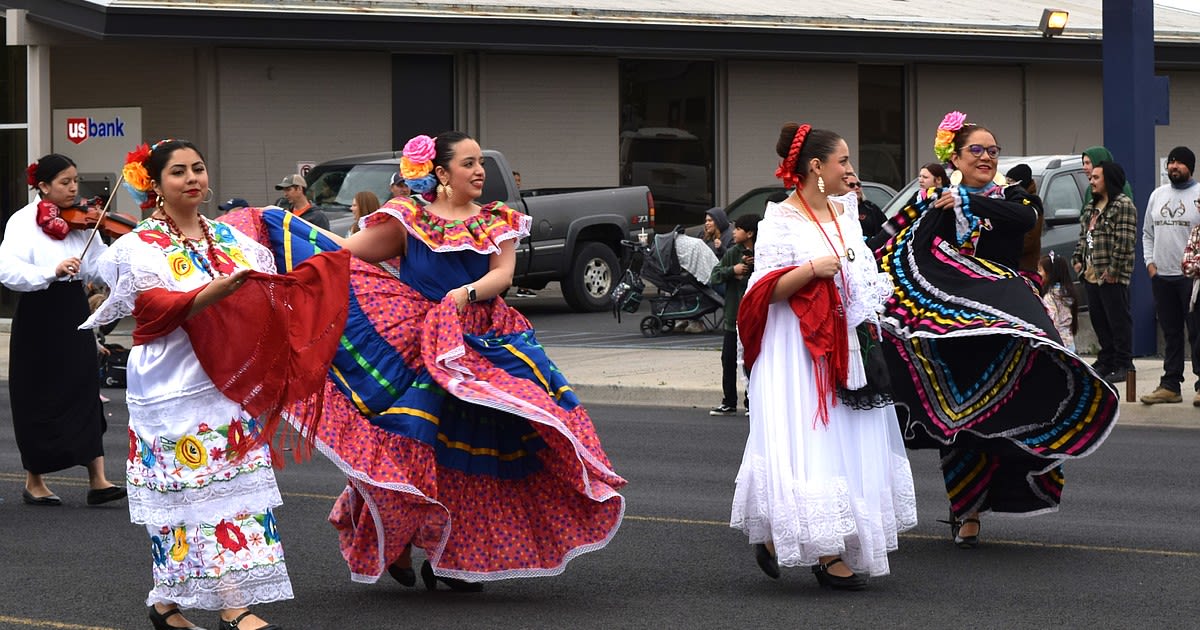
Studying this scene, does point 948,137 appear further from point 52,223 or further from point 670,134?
point 670,134

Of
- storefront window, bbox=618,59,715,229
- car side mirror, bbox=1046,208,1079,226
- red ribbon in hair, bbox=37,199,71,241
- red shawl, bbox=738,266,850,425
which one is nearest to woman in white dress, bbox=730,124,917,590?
red shawl, bbox=738,266,850,425

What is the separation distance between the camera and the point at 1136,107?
656 inches

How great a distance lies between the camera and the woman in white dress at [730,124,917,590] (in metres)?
7.39

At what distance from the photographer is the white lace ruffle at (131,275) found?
6539 millimetres

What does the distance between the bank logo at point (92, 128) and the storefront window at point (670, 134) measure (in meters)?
7.80

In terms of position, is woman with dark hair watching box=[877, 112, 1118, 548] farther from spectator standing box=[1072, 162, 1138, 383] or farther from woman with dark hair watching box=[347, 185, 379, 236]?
woman with dark hair watching box=[347, 185, 379, 236]

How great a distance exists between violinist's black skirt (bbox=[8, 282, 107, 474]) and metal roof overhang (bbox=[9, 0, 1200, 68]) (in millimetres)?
13865

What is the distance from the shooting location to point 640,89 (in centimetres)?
2848

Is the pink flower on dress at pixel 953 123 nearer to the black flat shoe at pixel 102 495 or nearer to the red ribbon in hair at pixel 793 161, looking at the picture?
the red ribbon in hair at pixel 793 161

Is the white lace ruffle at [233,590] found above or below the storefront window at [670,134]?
below

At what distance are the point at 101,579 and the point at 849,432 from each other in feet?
10.8

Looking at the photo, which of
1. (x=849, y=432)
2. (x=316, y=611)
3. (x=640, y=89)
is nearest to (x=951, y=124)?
(x=849, y=432)

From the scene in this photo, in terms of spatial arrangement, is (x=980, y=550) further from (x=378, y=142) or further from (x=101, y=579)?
(x=378, y=142)

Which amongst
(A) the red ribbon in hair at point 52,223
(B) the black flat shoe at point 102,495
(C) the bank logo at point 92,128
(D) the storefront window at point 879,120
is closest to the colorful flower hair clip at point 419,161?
(A) the red ribbon in hair at point 52,223
